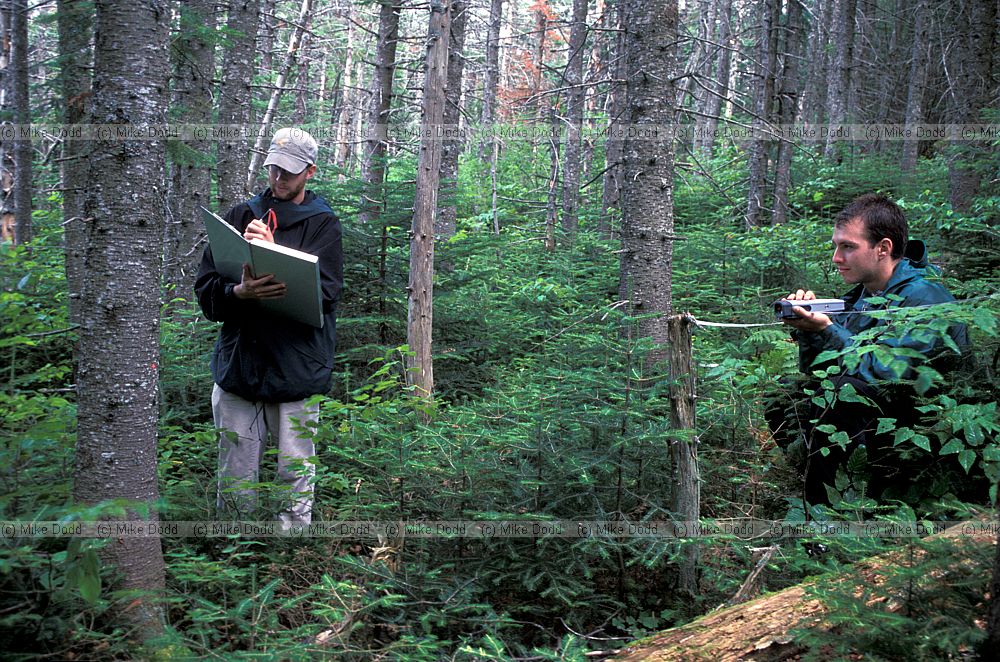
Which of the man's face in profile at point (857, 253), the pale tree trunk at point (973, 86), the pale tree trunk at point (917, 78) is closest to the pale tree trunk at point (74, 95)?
the man's face in profile at point (857, 253)

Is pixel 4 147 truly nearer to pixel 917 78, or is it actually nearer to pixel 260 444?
pixel 260 444

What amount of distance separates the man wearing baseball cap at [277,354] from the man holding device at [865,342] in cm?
276

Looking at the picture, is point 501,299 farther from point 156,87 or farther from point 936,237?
point 156,87

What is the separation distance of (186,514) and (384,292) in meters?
3.88

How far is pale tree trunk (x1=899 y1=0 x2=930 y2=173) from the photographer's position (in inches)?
618

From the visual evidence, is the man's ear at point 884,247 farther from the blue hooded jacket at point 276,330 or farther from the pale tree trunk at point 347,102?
the pale tree trunk at point 347,102

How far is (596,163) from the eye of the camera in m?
23.8

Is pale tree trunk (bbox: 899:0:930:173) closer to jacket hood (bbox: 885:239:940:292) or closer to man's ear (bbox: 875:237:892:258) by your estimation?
jacket hood (bbox: 885:239:940:292)

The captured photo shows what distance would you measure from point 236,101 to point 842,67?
16.5 meters

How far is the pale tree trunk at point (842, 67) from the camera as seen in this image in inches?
704

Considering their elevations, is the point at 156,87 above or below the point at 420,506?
above

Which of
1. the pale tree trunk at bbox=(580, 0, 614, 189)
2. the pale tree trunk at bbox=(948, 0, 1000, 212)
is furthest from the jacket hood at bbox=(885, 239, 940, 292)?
the pale tree trunk at bbox=(948, 0, 1000, 212)

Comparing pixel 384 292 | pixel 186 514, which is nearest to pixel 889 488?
pixel 186 514

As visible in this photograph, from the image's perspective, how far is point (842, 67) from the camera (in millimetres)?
19016
